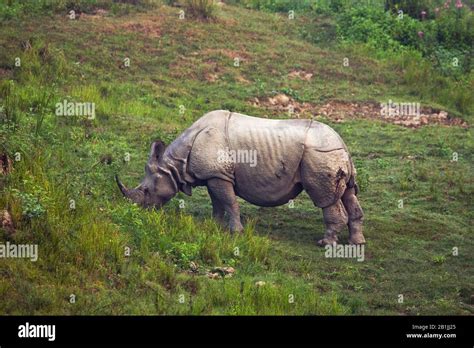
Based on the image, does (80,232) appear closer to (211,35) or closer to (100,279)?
(100,279)

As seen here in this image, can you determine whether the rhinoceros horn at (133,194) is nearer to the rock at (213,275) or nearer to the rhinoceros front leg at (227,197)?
the rhinoceros front leg at (227,197)

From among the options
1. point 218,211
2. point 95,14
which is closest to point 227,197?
point 218,211

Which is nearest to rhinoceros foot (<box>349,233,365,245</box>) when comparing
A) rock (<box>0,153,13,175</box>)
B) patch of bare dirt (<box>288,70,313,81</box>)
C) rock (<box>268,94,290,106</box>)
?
rock (<box>0,153,13,175</box>)

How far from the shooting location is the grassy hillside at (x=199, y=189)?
11.6 m

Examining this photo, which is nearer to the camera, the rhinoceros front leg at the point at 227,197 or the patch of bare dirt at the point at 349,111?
the rhinoceros front leg at the point at 227,197

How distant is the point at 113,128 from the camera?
1686cm

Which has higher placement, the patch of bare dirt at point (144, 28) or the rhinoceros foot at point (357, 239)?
the patch of bare dirt at point (144, 28)

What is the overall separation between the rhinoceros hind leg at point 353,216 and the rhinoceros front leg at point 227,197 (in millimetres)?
1443

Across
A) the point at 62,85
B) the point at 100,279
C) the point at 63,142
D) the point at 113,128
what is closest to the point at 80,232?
the point at 100,279

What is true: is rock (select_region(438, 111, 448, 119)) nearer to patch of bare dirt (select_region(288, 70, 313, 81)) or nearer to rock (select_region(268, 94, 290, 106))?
patch of bare dirt (select_region(288, 70, 313, 81))

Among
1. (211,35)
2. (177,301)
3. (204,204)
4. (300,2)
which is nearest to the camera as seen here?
(177,301)

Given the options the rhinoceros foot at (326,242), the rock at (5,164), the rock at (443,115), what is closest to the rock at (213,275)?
the rhinoceros foot at (326,242)

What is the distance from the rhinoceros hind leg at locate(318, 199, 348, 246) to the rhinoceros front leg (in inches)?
43.3
